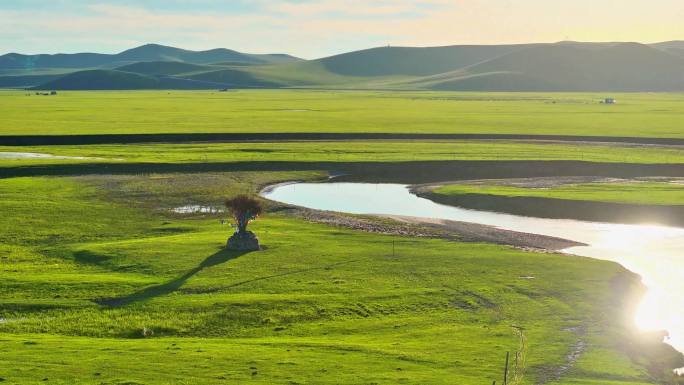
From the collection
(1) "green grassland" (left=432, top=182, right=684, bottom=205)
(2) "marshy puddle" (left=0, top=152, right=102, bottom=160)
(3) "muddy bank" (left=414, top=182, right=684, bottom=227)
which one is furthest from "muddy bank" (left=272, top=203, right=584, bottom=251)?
(2) "marshy puddle" (left=0, top=152, right=102, bottom=160)

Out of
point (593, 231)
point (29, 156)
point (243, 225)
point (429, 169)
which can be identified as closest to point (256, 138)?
point (29, 156)

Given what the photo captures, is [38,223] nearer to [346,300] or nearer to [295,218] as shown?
[295,218]

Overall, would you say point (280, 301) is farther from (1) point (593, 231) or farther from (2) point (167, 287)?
(1) point (593, 231)

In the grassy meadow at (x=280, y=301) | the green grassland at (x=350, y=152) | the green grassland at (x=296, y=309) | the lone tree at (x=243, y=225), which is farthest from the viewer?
the green grassland at (x=350, y=152)

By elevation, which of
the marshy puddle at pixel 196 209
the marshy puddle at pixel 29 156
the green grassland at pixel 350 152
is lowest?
the marshy puddle at pixel 196 209

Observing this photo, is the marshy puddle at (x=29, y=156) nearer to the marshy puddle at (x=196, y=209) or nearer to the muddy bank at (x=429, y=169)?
the muddy bank at (x=429, y=169)

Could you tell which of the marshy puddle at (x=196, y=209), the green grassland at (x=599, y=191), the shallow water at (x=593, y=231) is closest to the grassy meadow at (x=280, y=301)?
the green grassland at (x=599, y=191)
